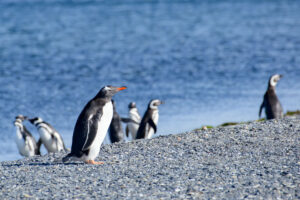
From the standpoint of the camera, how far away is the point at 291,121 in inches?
378

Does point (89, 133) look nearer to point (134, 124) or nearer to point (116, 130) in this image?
point (116, 130)

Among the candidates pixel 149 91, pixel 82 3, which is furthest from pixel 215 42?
pixel 82 3

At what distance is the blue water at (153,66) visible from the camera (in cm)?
1448

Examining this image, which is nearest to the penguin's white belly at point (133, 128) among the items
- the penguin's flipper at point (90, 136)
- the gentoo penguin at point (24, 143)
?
the gentoo penguin at point (24, 143)

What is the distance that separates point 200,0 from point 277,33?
1457 inches

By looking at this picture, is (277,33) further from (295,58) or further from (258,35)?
(295,58)

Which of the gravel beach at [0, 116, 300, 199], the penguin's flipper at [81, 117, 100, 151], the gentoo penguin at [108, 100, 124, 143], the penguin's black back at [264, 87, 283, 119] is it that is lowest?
the gravel beach at [0, 116, 300, 199]

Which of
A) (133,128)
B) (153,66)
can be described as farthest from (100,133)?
(153,66)

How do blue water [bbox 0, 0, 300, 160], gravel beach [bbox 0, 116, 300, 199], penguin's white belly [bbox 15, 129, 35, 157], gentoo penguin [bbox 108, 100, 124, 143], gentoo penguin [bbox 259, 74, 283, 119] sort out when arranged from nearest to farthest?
gravel beach [bbox 0, 116, 300, 199] → penguin's white belly [bbox 15, 129, 35, 157] → gentoo penguin [bbox 259, 74, 283, 119] → gentoo penguin [bbox 108, 100, 124, 143] → blue water [bbox 0, 0, 300, 160]

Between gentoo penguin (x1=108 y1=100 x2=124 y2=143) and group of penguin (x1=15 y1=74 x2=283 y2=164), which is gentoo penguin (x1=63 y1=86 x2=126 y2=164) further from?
gentoo penguin (x1=108 y1=100 x2=124 y2=143)

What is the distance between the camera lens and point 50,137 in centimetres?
1189

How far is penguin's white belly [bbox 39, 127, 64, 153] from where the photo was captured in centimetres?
1160

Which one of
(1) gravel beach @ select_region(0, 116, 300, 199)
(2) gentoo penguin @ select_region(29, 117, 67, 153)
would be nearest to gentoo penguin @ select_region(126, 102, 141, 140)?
(2) gentoo penguin @ select_region(29, 117, 67, 153)

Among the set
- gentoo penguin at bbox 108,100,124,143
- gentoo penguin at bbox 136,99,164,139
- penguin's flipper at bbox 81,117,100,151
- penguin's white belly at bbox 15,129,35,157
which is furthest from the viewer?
gentoo penguin at bbox 108,100,124,143
